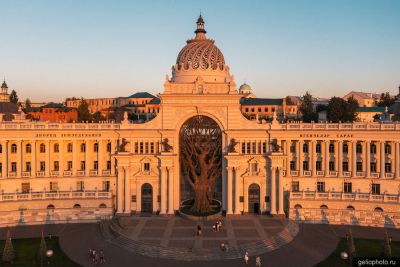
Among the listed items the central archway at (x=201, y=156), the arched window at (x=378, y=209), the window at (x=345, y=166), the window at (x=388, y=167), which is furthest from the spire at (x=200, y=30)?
the arched window at (x=378, y=209)

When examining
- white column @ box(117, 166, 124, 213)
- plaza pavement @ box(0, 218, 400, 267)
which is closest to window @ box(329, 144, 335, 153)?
plaza pavement @ box(0, 218, 400, 267)

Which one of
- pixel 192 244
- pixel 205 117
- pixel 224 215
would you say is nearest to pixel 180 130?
pixel 205 117

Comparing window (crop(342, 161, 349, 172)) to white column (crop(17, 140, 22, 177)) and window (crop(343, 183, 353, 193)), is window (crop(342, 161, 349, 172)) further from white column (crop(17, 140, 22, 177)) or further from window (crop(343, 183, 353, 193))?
white column (crop(17, 140, 22, 177))

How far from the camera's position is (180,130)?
60156mm

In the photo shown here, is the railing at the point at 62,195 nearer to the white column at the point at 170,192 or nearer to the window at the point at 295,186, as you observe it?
the white column at the point at 170,192

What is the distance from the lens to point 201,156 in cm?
5753

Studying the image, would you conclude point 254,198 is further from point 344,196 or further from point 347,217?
point 347,217

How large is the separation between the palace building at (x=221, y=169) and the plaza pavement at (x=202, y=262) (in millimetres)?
2877

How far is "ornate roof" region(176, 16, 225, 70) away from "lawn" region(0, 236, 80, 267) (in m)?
33.4

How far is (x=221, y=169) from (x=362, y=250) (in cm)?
2285

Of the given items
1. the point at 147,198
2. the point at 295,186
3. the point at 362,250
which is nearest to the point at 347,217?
the point at 295,186

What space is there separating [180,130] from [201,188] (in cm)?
959

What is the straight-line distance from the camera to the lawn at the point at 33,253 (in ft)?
135

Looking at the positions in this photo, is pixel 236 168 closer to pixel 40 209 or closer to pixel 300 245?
pixel 300 245
